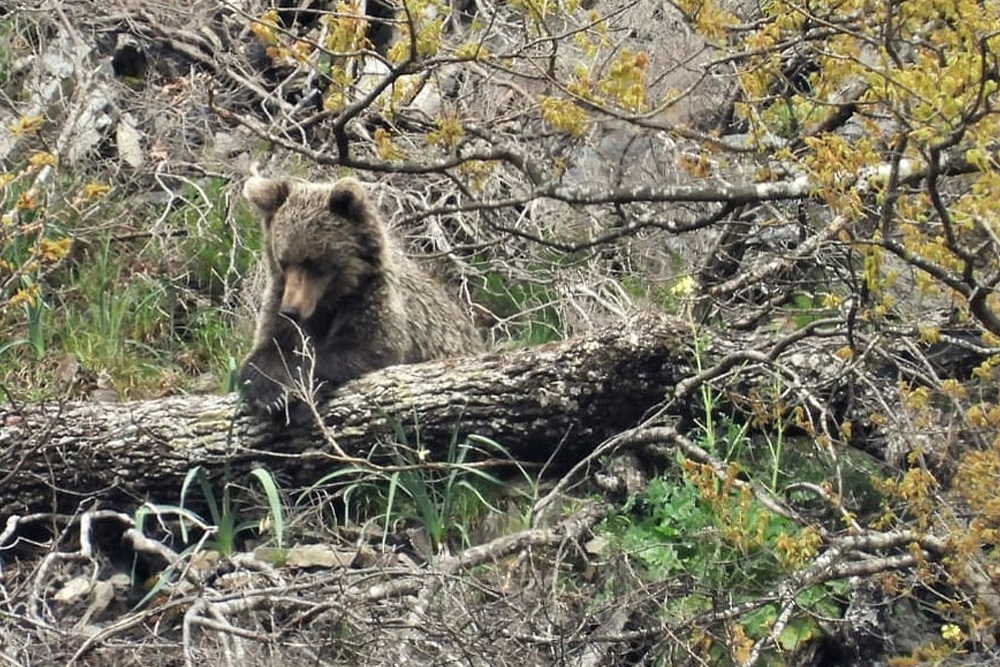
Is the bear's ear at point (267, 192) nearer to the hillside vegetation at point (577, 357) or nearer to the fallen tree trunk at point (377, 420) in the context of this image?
the hillside vegetation at point (577, 357)

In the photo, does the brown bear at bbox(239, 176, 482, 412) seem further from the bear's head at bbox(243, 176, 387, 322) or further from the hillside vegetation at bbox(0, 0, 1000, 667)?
the hillside vegetation at bbox(0, 0, 1000, 667)

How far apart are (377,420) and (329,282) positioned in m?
1.02

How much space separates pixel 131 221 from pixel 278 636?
4.38m

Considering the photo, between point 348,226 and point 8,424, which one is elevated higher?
point 348,226

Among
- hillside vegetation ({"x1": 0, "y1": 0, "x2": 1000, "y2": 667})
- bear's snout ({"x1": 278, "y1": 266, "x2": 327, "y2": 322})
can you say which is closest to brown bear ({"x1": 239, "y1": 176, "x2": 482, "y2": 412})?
bear's snout ({"x1": 278, "y1": 266, "x2": 327, "y2": 322})

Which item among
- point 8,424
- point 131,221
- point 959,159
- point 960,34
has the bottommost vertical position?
point 8,424

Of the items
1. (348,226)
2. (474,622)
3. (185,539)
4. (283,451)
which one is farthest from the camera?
(348,226)

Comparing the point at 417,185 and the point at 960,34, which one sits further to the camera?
the point at 417,185

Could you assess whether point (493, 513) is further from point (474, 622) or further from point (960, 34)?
point (960, 34)

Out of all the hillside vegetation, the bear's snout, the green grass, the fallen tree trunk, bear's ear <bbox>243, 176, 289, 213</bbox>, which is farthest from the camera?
A: the green grass

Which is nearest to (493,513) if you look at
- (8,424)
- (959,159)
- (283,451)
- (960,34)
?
(283,451)

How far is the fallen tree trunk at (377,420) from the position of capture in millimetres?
6008

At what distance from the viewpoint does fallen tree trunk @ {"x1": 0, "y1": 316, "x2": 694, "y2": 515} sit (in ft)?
19.7

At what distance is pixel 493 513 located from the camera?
20.1ft
